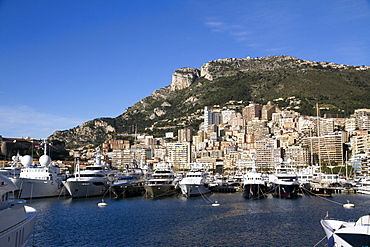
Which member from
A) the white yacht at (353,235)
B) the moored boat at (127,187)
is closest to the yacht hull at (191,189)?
the moored boat at (127,187)

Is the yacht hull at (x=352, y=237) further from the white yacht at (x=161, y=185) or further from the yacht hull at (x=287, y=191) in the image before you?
the white yacht at (x=161, y=185)

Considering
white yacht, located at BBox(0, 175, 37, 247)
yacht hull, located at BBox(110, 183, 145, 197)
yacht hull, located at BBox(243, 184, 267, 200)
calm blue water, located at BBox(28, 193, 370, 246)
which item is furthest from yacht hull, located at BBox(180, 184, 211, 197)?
white yacht, located at BBox(0, 175, 37, 247)

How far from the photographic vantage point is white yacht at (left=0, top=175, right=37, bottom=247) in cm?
2009

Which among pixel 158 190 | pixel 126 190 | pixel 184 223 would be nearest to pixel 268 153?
pixel 126 190

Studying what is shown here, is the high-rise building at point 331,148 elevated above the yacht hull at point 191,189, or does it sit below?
above

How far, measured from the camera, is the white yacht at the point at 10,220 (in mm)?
20087

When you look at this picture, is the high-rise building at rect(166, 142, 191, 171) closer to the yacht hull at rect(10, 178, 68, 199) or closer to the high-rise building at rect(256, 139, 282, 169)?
the high-rise building at rect(256, 139, 282, 169)

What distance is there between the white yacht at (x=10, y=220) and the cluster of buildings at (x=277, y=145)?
97.6m

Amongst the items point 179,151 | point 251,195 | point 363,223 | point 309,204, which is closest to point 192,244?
point 363,223

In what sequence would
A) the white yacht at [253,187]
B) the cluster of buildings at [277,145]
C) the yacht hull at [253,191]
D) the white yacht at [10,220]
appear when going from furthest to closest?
the cluster of buildings at [277,145] → the white yacht at [253,187] → the yacht hull at [253,191] → the white yacht at [10,220]

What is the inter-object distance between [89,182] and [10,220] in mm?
43465

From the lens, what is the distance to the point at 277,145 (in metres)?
156

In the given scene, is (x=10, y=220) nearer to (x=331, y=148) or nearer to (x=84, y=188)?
(x=84, y=188)

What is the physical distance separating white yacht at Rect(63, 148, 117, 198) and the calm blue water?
7.87m
